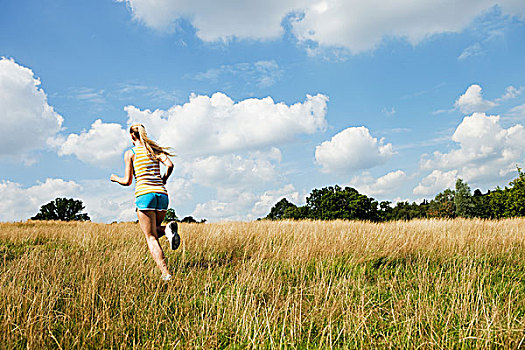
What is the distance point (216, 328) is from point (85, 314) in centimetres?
138

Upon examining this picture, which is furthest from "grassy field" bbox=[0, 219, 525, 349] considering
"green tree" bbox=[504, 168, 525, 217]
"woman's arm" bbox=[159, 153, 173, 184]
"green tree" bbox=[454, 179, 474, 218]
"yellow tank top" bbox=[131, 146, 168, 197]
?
"green tree" bbox=[454, 179, 474, 218]

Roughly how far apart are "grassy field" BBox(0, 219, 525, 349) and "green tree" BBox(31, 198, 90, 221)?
58936 mm

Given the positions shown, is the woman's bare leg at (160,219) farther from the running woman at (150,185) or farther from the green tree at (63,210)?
the green tree at (63,210)

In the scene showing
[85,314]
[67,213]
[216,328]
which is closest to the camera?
[216,328]

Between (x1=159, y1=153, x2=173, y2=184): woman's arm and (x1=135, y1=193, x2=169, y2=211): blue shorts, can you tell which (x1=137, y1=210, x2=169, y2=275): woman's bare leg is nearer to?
(x1=135, y1=193, x2=169, y2=211): blue shorts

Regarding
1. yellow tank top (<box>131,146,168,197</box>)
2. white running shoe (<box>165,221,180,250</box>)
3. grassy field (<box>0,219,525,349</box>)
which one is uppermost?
yellow tank top (<box>131,146,168,197</box>)

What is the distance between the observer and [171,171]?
5.56m

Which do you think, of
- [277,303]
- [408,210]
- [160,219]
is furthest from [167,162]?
[408,210]

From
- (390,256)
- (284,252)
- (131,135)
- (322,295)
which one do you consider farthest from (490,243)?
(131,135)

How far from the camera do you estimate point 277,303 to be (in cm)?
395

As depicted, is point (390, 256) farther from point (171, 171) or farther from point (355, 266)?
point (171, 171)

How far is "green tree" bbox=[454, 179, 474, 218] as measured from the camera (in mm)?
73875

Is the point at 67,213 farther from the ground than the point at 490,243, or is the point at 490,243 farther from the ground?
the point at 67,213

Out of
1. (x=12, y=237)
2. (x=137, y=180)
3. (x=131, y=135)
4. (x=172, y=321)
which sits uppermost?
(x=131, y=135)
